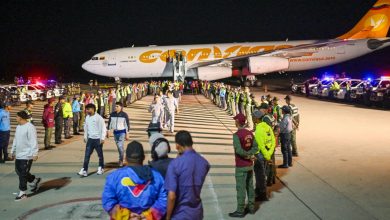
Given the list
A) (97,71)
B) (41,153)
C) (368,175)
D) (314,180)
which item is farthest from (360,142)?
(97,71)

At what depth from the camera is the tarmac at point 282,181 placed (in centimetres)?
632

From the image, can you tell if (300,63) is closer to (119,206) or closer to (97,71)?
(97,71)

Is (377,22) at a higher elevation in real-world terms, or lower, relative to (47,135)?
higher

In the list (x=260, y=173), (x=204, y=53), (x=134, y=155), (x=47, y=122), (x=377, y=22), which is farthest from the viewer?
(x=377, y=22)

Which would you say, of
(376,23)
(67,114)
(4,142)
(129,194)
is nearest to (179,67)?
(67,114)

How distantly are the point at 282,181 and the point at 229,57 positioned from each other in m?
30.3

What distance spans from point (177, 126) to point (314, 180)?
345 inches

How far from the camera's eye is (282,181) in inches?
319

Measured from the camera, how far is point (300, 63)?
3931cm

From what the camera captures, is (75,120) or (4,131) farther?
(75,120)

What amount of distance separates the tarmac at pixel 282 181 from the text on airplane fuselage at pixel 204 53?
2340cm

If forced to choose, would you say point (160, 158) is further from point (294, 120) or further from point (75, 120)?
point (75, 120)

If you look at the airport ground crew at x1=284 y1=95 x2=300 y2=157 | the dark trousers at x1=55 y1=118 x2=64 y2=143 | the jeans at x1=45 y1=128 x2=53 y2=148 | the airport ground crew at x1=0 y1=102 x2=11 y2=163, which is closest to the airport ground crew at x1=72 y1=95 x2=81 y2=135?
the dark trousers at x1=55 y1=118 x2=64 y2=143

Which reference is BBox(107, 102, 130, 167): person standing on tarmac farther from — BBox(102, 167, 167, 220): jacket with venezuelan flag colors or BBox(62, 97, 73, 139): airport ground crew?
BBox(102, 167, 167, 220): jacket with venezuelan flag colors
